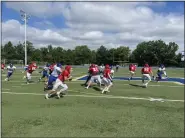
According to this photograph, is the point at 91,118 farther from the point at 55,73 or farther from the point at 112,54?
the point at 112,54

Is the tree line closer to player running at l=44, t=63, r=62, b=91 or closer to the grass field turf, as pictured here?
player running at l=44, t=63, r=62, b=91

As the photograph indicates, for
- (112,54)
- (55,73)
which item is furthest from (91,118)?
(112,54)

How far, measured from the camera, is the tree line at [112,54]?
109 m

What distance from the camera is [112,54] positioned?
116 meters

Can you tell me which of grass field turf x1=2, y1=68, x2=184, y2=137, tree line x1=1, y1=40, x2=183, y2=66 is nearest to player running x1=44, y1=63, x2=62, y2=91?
grass field turf x1=2, y1=68, x2=184, y2=137

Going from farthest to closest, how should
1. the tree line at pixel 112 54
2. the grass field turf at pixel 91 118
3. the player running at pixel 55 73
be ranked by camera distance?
the tree line at pixel 112 54 → the player running at pixel 55 73 → the grass field turf at pixel 91 118

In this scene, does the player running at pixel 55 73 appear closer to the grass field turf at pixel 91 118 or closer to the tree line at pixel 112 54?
the grass field turf at pixel 91 118

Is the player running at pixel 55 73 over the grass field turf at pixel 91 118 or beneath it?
over

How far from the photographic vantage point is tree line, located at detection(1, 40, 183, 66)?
109125 millimetres

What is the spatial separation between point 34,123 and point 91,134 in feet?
6.62

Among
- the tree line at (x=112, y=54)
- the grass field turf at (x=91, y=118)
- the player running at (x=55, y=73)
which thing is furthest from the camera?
the tree line at (x=112, y=54)

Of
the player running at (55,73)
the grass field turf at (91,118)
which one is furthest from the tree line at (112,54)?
the grass field turf at (91,118)

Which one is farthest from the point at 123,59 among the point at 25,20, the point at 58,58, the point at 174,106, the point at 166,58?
the point at 174,106

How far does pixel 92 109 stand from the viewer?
10602 mm
